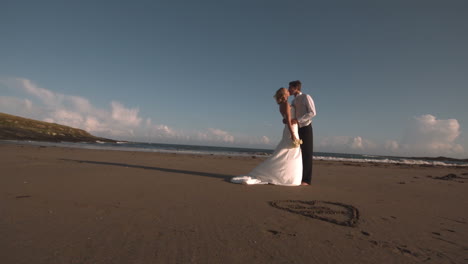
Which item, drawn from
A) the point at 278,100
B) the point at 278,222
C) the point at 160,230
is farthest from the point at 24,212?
the point at 278,100

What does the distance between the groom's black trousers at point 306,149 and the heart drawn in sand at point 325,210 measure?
165cm

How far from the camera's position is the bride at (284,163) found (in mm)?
4270

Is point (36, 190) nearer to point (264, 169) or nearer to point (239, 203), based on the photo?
point (239, 203)

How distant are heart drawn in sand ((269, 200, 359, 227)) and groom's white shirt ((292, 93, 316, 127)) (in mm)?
1929

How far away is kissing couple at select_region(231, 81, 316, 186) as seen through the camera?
4.29 m

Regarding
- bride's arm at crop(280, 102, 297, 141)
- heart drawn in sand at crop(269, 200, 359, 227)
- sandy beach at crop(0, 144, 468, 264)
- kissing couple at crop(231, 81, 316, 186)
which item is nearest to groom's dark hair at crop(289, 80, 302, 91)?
kissing couple at crop(231, 81, 316, 186)

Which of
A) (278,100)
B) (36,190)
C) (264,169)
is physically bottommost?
(36,190)

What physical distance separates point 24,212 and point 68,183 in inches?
63.3

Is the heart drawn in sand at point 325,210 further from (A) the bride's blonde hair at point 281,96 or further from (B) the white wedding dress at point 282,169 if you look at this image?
(A) the bride's blonde hair at point 281,96

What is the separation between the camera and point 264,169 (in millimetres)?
4406

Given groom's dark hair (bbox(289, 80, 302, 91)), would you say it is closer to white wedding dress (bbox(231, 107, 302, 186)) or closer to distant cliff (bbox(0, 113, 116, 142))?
white wedding dress (bbox(231, 107, 302, 186))

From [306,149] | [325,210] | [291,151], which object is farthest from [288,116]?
[325,210]

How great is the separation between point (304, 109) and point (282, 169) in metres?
1.31

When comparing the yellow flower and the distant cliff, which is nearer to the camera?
the yellow flower
